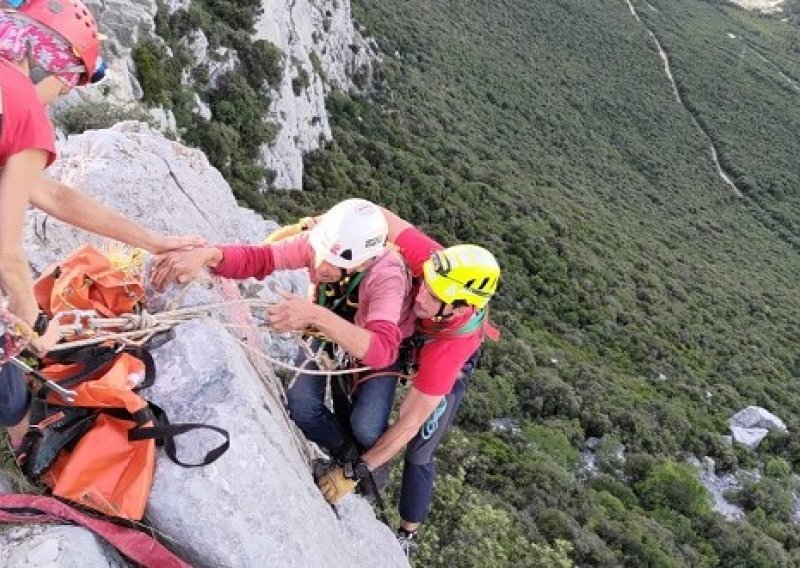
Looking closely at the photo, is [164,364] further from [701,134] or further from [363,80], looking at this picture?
[701,134]

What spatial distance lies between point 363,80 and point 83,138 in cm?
3512

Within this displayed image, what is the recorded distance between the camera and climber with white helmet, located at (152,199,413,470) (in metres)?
3.89

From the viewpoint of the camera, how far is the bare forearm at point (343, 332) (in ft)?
12.5

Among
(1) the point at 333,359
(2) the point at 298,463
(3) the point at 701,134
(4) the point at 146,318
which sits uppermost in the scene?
(4) the point at 146,318

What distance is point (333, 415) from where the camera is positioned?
4836mm

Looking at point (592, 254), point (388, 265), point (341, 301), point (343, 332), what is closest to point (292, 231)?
point (341, 301)

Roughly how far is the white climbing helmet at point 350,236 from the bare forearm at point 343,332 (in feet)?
1.32

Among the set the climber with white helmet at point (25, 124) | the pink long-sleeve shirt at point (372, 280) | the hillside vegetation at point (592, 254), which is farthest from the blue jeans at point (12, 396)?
the hillside vegetation at point (592, 254)

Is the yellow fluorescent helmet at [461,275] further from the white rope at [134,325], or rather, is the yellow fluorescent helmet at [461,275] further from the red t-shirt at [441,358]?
the white rope at [134,325]

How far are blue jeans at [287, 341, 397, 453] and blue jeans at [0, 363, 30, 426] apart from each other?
69.2 inches

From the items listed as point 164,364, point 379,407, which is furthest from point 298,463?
point 164,364

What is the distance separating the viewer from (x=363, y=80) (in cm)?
3888

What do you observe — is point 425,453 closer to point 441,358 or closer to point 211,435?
point 441,358

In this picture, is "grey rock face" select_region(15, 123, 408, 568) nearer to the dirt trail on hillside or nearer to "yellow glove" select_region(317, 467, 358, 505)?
"yellow glove" select_region(317, 467, 358, 505)
